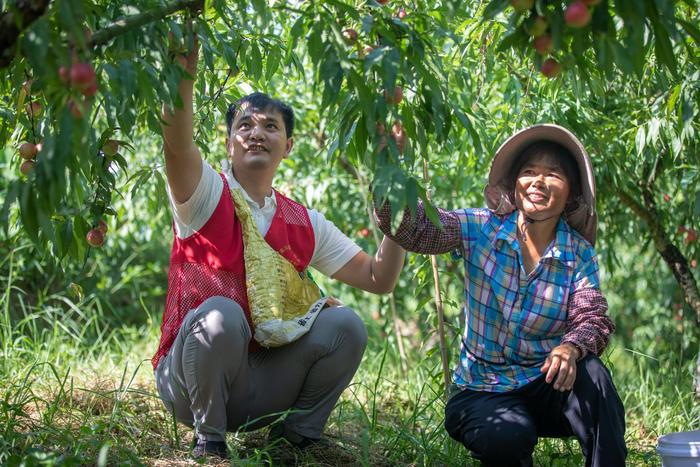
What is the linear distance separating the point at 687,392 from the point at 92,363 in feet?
7.86

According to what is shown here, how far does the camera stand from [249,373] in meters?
2.37

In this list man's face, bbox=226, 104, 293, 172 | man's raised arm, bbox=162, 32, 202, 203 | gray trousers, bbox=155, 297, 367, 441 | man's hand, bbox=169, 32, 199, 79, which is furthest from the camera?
man's face, bbox=226, 104, 293, 172

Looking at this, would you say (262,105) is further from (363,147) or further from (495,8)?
(495,8)

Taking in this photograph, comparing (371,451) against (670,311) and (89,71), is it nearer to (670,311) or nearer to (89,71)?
(89,71)

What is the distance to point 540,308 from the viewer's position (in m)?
2.28

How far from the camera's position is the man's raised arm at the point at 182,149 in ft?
6.64

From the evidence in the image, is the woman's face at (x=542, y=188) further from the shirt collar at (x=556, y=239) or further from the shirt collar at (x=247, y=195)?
the shirt collar at (x=247, y=195)

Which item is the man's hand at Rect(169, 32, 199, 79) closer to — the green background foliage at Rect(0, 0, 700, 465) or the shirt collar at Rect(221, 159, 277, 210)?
the green background foliage at Rect(0, 0, 700, 465)

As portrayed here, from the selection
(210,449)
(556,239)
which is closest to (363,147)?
(556,239)

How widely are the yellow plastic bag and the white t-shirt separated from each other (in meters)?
0.06

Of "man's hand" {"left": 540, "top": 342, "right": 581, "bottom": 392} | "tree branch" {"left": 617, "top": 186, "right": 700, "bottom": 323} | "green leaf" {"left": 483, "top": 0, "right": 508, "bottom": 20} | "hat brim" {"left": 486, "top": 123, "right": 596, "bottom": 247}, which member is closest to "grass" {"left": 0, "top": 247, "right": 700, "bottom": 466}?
"tree branch" {"left": 617, "top": 186, "right": 700, "bottom": 323}

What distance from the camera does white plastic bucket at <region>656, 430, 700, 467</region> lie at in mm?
2062

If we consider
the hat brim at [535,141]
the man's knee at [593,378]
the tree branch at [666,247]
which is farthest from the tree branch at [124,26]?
the tree branch at [666,247]

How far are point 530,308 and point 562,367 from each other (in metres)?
0.21
